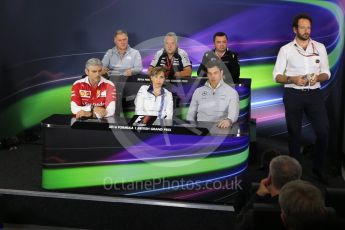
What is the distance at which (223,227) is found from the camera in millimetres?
3498

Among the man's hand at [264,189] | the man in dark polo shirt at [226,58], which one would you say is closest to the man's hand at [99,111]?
the man in dark polo shirt at [226,58]

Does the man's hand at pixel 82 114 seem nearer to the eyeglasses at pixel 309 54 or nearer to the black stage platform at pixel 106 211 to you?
the black stage platform at pixel 106 211

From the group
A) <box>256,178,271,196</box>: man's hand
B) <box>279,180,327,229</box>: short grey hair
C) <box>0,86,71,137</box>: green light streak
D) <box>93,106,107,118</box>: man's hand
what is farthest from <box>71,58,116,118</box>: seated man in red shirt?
<box>279,180,327,229</box>: short grey hair

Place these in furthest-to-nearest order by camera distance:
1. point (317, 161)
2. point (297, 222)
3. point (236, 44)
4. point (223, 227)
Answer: point (236, 44) → point (317, 161) → point (223, 227) → point (297, 222)

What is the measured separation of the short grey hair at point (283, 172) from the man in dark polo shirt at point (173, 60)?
2809mm

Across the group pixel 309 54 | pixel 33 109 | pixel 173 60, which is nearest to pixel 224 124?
pixel 309 54

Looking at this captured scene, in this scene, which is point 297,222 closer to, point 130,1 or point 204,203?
point 204,203

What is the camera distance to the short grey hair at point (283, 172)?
2580 millimetres

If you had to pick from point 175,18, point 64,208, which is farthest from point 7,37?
point 64,208

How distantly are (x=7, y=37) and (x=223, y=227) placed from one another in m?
4.11

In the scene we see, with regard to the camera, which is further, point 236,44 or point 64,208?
point 236,44

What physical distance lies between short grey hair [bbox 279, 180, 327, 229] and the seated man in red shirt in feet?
8.46

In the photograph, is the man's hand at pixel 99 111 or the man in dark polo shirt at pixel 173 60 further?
the man in dark polo shirt at pixel 173 60

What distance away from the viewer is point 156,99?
14.1ft
